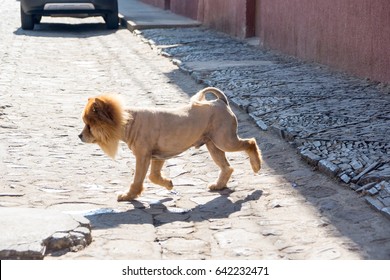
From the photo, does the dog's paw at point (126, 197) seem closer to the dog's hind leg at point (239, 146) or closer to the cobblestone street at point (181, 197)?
the cobblestone street at point (181, 197)

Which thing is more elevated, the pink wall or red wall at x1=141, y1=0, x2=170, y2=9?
the pink wall

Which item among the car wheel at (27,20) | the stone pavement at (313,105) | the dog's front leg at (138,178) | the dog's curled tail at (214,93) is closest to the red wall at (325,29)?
the stone pavement at (313,105)

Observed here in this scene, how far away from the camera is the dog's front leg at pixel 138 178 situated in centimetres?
609

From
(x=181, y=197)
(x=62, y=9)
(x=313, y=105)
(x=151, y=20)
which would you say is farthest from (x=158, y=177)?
(x=151, y=20)

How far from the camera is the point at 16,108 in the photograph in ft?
32.1

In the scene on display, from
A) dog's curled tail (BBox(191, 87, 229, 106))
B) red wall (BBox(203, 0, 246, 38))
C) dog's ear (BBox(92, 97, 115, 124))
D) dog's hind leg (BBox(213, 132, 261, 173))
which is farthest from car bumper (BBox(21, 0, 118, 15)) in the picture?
dog's ear (BBox(92, 97, 115, 124))

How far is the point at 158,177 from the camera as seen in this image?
20.8ft

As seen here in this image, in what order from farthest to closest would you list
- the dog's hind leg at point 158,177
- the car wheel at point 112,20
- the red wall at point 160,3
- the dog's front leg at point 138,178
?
the red wall at point 160,3
the car wheel at point 112,20
the dog's hind leg at point 158,177
the dog's front leg at point 138,178

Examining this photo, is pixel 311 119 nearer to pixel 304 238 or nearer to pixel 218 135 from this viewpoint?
pixel 218 135

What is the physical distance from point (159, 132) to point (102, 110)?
457 millimetres

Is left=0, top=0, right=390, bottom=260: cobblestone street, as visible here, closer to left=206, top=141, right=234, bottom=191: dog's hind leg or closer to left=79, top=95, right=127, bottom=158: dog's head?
left=206, top=141, right=234, bottom=191: dog's hind leg

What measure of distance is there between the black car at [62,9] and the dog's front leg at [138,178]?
13.5 meters

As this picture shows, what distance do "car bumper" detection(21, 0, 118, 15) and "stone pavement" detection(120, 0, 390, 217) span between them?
459 centimetres

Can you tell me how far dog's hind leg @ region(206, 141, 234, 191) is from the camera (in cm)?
649
